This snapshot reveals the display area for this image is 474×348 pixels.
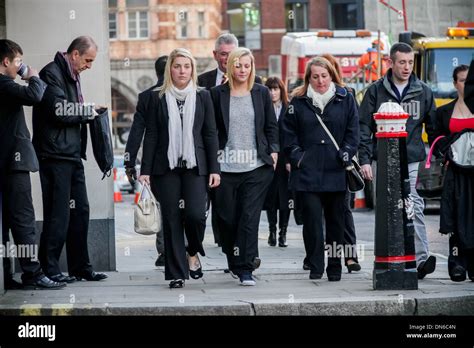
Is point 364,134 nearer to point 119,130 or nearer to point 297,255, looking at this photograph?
point 297,255

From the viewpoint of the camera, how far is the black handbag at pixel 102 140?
10.5m

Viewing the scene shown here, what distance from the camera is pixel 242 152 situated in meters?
10.5

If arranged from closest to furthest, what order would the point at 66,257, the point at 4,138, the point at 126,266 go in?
the point at 4,138
the point at 66,257
the point at 126,266

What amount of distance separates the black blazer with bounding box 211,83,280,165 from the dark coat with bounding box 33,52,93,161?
1085 millimetres

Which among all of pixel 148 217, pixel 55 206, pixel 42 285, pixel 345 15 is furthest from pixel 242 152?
pixel 345 15

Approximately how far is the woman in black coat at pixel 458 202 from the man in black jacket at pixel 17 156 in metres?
3.29

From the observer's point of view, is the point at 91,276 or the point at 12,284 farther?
the point at 91,276

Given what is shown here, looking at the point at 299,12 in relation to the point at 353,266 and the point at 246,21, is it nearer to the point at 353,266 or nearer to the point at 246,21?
the point at 246,21

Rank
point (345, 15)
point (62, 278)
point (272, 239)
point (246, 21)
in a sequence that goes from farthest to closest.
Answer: point (345, 15) < point (246, 21) < point (272, 239) < point (62, 278)

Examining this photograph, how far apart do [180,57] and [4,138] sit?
5.10 feet

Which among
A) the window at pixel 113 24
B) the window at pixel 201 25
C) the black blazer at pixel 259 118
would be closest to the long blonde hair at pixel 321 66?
the black blazer at pixel 259 118

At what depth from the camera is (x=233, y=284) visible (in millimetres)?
10359

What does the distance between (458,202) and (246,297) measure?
2285mm

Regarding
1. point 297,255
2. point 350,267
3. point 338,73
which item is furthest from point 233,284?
point 297,255
